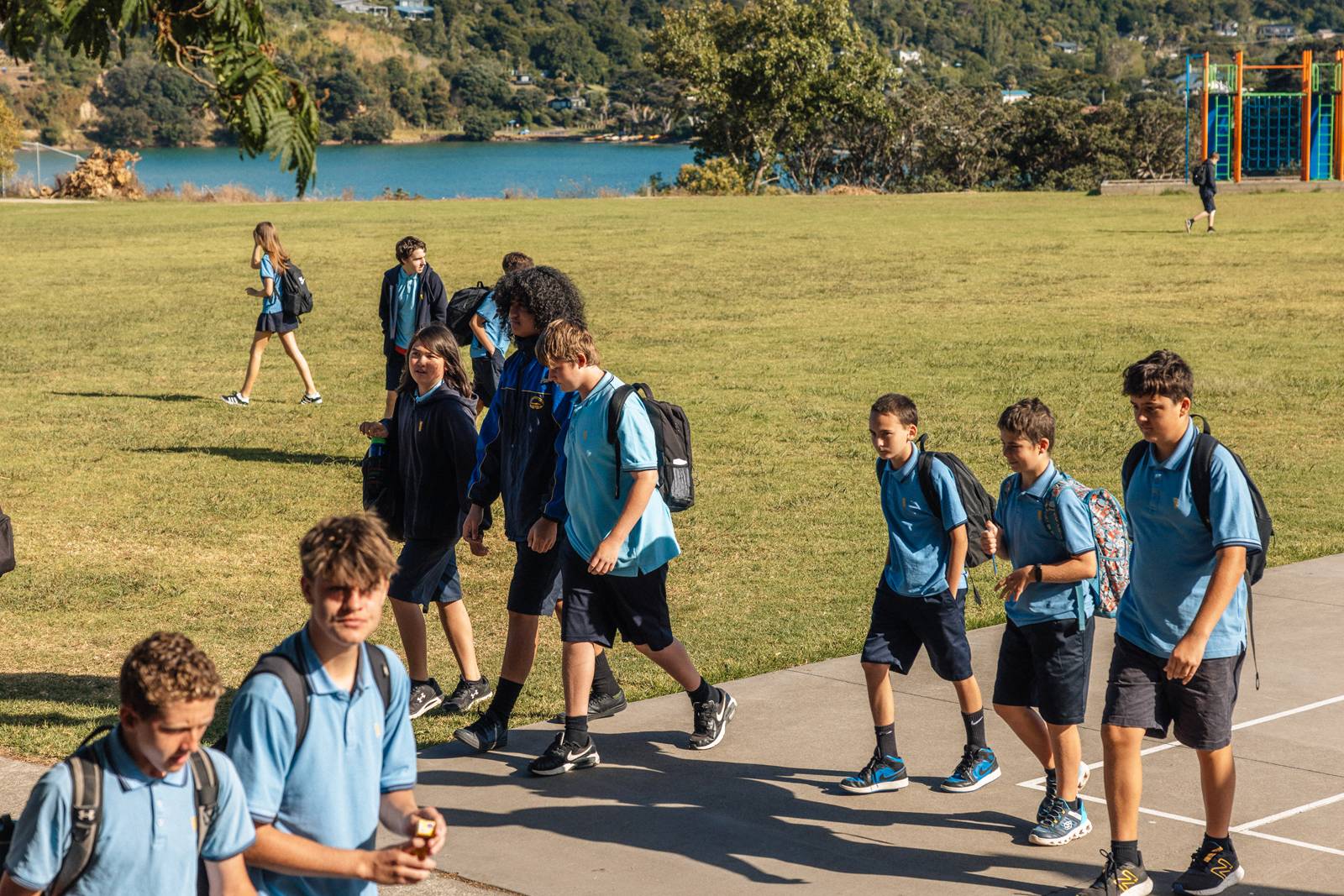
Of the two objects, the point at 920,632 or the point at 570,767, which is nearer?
the point at 920,632

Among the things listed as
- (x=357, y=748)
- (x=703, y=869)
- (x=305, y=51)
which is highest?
(x=305, y=51)

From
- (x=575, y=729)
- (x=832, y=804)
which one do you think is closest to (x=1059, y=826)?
(x=832, y=804)

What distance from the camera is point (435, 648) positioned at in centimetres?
870

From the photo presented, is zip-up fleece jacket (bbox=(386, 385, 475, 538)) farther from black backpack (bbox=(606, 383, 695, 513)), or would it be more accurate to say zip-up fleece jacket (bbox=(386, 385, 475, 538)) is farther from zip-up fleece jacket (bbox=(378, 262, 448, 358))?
zip-up fleece jacket (bbox=(378, 262, 448, 358))

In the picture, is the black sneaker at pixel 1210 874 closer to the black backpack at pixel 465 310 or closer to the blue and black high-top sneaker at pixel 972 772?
the blue and black high-top sneaker at pixel 972 772

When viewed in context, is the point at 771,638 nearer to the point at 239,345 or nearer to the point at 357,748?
the point at 357,748

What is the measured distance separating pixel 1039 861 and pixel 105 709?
4.26 meters

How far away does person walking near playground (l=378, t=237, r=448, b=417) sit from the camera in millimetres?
12828

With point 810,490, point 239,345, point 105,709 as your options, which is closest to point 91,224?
point 239,345

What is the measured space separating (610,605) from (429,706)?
4.45ft

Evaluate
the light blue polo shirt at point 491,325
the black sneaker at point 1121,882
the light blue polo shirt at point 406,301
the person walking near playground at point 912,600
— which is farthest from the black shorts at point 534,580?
the light blue polo shirt at point 406,301

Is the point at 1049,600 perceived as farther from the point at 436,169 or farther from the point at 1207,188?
the point at 436,169

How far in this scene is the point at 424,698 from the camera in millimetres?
7453

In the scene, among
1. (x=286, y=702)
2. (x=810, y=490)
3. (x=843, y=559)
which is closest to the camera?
(x=286, y=702)
